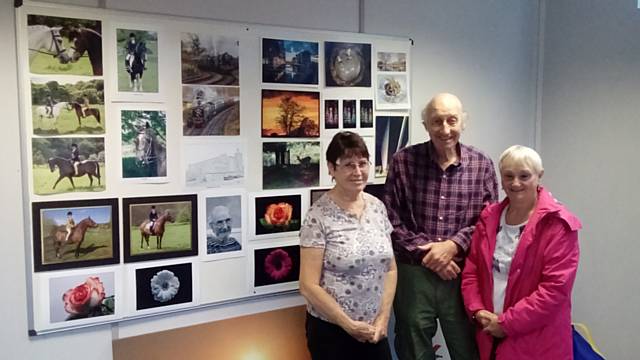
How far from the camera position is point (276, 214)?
2.52 metres

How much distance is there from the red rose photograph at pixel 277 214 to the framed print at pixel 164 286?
367mm

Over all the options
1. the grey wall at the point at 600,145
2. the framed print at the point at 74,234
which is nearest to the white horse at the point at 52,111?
the framed print at the point at 74,234

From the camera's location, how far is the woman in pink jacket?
2.03 m

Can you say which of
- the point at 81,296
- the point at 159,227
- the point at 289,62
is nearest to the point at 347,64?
the point at 289,62

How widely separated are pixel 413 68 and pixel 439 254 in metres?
1.12

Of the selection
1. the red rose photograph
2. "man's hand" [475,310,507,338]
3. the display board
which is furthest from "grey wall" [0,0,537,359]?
"man's hand" [475,310,507,338]

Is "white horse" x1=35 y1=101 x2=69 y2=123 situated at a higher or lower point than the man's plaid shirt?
higher

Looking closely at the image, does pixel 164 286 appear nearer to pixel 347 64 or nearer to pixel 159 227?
pixel 159 227

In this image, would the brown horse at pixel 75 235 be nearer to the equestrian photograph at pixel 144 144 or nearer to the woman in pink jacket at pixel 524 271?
the equestrian photograph at pixel 144 144

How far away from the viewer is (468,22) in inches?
123

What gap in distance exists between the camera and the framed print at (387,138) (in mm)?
2791

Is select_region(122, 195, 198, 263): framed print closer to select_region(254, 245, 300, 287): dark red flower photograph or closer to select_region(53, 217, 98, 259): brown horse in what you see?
select_region(53, 217, 98, 259): brown horse

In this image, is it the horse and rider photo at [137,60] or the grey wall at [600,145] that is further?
the grey wall at [600,145]

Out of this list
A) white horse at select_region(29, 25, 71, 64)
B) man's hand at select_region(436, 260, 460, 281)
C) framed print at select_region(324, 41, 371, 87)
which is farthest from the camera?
framed print at select_region(324, 41, 371, 87)
